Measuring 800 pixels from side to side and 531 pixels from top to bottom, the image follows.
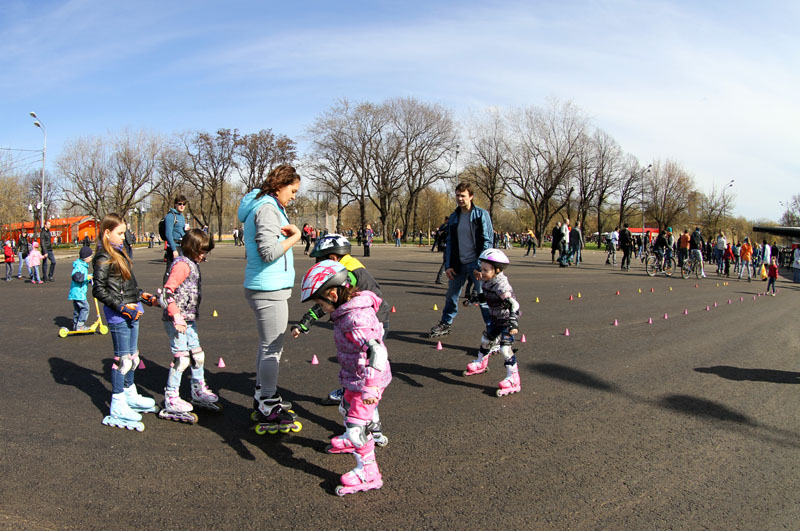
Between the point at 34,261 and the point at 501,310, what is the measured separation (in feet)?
49.4

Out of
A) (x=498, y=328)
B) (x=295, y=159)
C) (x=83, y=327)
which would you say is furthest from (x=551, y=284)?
(x=295, y=159)

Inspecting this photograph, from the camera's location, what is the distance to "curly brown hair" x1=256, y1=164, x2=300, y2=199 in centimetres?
385

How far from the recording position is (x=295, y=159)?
5866cm

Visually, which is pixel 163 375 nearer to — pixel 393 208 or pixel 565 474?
→ pixel 565 474

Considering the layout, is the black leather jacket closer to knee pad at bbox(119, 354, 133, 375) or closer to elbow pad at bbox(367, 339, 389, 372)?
knee pad at bbox(119, 354, 133, 375)

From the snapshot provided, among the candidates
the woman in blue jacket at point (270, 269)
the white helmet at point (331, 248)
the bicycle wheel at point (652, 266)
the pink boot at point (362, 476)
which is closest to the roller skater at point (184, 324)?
the woman in blue jacket at point (270, 269)

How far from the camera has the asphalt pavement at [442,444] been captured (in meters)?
2.86

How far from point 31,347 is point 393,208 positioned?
82442 mm

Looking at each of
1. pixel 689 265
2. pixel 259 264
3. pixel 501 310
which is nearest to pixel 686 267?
pixel 689 265

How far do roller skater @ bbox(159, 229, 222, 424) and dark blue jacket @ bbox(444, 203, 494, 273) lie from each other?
11.9 feet

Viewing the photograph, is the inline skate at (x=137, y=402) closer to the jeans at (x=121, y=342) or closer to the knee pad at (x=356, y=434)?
the jeans at (x=121, y=342)

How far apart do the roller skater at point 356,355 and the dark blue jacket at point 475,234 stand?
3.85 meters

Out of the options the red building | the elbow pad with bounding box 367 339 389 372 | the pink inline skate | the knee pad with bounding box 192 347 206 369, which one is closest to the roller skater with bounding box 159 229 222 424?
the knee pad with bounding box 192 347 206 369

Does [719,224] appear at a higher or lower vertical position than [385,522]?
higher
